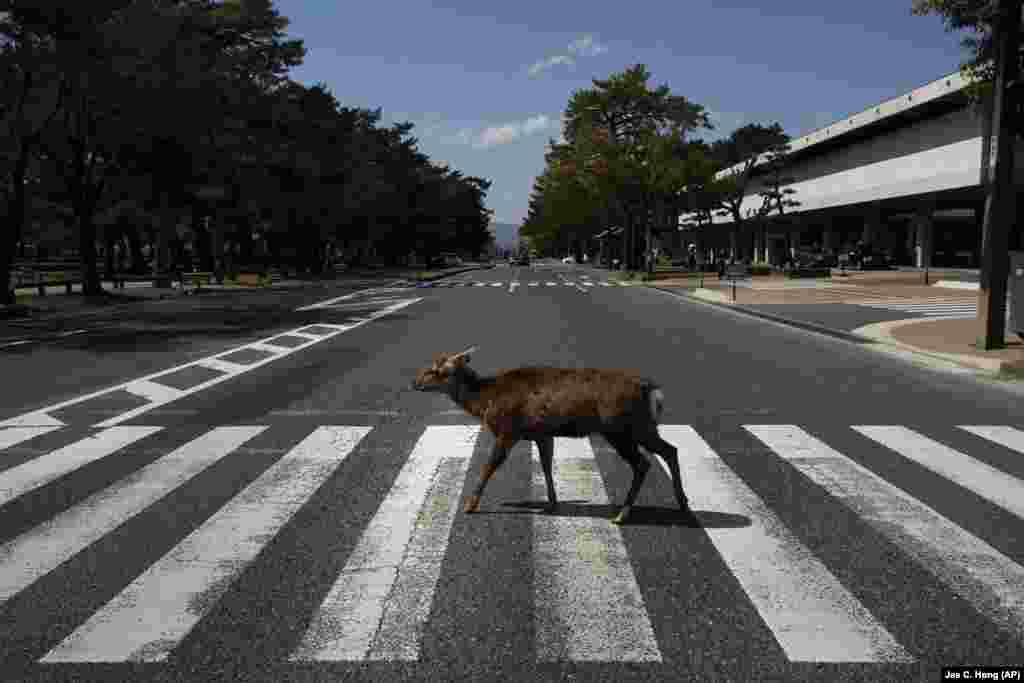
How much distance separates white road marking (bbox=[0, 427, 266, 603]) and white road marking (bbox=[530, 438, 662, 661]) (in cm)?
279

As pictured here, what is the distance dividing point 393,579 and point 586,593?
3.44 feet

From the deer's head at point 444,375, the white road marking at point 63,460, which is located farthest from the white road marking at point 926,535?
the white road marking at point 63,460

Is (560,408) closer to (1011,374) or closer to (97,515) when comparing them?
(97,515)

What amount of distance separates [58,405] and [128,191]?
108 ft

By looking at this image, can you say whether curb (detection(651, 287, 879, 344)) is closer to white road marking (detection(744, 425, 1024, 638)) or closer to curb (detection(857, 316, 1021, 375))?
curb (detection(857, 316, 1021, 375))

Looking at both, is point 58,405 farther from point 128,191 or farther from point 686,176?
point 686,176

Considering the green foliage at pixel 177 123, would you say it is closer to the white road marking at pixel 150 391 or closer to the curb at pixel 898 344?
the white road marking at pixel 150 391

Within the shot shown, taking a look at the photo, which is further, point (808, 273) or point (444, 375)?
point (808, 273)

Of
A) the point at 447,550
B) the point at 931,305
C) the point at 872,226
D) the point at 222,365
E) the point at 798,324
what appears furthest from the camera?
the point at 872,226

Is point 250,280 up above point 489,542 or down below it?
below

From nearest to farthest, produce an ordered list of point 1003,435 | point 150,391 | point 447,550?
1. point 447,550
2. point 1003,435
3. point 150,391

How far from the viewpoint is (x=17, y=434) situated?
29.0 ft

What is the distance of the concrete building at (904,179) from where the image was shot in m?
45.3

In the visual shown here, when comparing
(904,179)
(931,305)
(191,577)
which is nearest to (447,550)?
(191,577)
